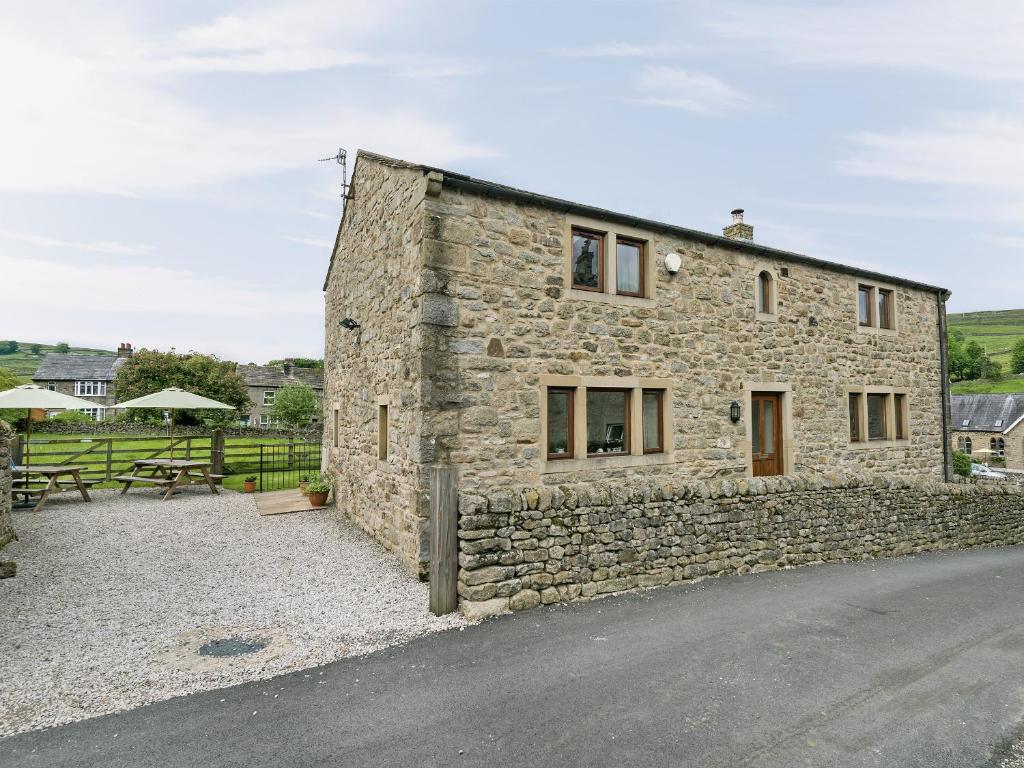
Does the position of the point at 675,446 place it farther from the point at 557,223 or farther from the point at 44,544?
the point at 44,544

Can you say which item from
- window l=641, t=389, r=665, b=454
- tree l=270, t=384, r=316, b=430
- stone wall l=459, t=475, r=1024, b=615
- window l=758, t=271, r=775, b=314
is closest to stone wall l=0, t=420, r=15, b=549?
stone wall l=459, t=475, r=1024, b=615

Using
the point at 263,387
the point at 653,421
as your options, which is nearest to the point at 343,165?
the point at 653,421

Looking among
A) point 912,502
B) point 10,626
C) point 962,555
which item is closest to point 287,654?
point 10,626

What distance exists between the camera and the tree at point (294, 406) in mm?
37906

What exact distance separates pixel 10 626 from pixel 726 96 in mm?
13284

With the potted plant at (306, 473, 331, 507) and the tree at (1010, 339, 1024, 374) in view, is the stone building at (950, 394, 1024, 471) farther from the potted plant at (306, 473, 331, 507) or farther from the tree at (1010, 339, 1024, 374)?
the potted plant at (306, 473, 331, 507)

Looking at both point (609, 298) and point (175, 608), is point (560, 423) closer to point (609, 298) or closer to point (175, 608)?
point (609, 298)

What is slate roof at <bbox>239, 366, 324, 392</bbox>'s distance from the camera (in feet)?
162

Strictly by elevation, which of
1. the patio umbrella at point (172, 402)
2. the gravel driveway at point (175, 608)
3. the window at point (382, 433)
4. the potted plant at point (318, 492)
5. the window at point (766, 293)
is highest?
the window at point (766, 293)

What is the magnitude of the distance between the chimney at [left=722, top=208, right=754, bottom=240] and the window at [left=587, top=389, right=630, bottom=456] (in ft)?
22.1

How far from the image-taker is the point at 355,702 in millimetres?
4023

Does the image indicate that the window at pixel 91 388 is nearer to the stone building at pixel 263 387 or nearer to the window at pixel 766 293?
the stone building at pixel 263 387

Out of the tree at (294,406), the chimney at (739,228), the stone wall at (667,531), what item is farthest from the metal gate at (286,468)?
the tree at (294,406)

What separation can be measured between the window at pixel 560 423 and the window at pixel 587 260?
1.75 meters
